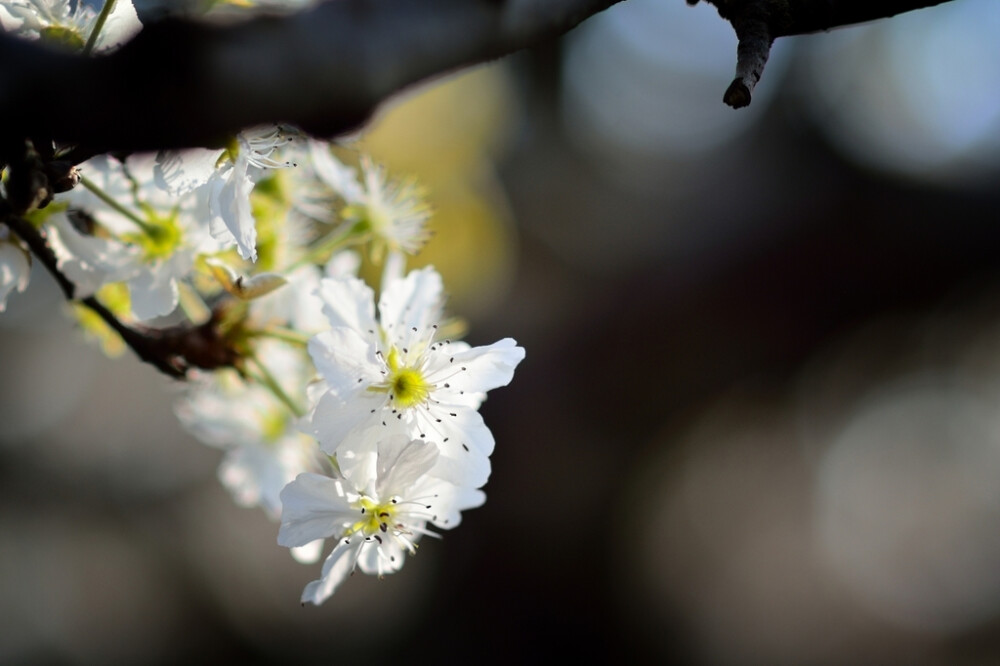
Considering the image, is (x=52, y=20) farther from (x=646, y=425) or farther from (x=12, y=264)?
(x=646, y=425)

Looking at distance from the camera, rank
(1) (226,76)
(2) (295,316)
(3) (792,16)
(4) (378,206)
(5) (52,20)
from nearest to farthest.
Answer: (1) (226,76)
(3) (792,16)
(5) (52,20)
(2) (295,316)
(4) (378,206)

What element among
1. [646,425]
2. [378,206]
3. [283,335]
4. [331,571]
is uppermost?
[646,425]

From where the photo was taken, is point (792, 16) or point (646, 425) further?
point (646, 425)

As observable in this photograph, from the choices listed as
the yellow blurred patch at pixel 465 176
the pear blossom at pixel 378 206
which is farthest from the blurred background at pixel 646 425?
the pear blossom at pixel 378 206

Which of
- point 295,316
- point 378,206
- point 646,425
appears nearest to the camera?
point 295,316

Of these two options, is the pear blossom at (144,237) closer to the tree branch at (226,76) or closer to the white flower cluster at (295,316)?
the white flower cluster at (295,316)

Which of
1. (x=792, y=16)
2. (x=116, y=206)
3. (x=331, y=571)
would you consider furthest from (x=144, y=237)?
(x=792, y=16)

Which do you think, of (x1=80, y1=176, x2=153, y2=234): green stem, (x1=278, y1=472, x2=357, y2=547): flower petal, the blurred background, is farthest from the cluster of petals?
the blurred background

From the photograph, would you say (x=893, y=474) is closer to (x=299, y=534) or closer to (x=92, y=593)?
(x=299, y=534)
